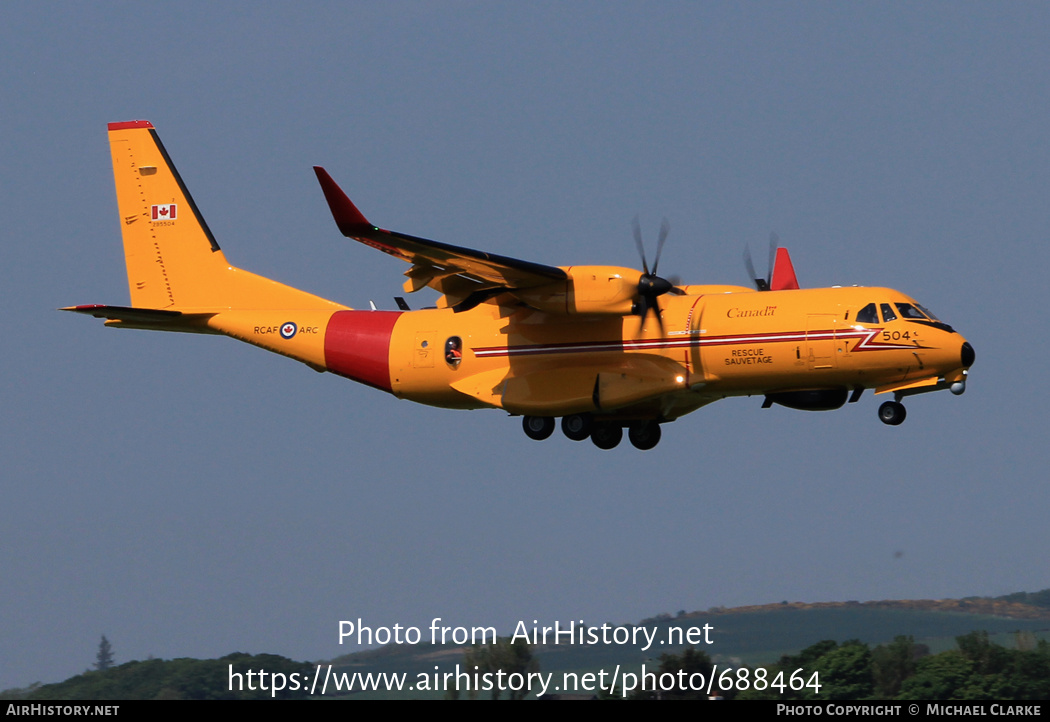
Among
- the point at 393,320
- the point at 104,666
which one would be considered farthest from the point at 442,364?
the point at 104,666

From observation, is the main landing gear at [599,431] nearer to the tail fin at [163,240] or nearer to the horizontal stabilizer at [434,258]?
the horizontal stabilizer at [434,258]

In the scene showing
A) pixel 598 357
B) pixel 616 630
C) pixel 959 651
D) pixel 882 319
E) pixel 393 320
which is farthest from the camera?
pixel 616 630

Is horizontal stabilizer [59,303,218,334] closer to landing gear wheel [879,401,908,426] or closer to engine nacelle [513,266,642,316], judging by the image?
engine nacelle [513,266,642,316]

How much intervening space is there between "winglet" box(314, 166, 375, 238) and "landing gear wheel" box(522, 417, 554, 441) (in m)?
5.72

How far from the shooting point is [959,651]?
2770 cm

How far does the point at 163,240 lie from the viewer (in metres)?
27.9

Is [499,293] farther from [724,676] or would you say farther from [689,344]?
[724,676]

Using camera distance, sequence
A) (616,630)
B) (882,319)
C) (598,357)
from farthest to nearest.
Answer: (616,630) < (598,357) < (882,319)

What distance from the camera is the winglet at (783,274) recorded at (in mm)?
25625

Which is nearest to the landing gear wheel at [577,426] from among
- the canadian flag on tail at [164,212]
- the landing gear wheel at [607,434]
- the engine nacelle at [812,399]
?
the landing gear wheel at [607,434]

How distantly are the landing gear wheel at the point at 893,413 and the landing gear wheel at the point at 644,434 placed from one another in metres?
4.84

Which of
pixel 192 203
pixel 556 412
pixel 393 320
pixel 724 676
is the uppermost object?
pixel 192 203

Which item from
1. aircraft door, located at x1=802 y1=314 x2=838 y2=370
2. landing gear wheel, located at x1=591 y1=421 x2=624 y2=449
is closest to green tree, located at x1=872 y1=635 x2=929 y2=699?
landing gear wheel, located at x1=591 y1=421 x2=624 y2=449

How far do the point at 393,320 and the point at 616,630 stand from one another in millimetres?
9911
